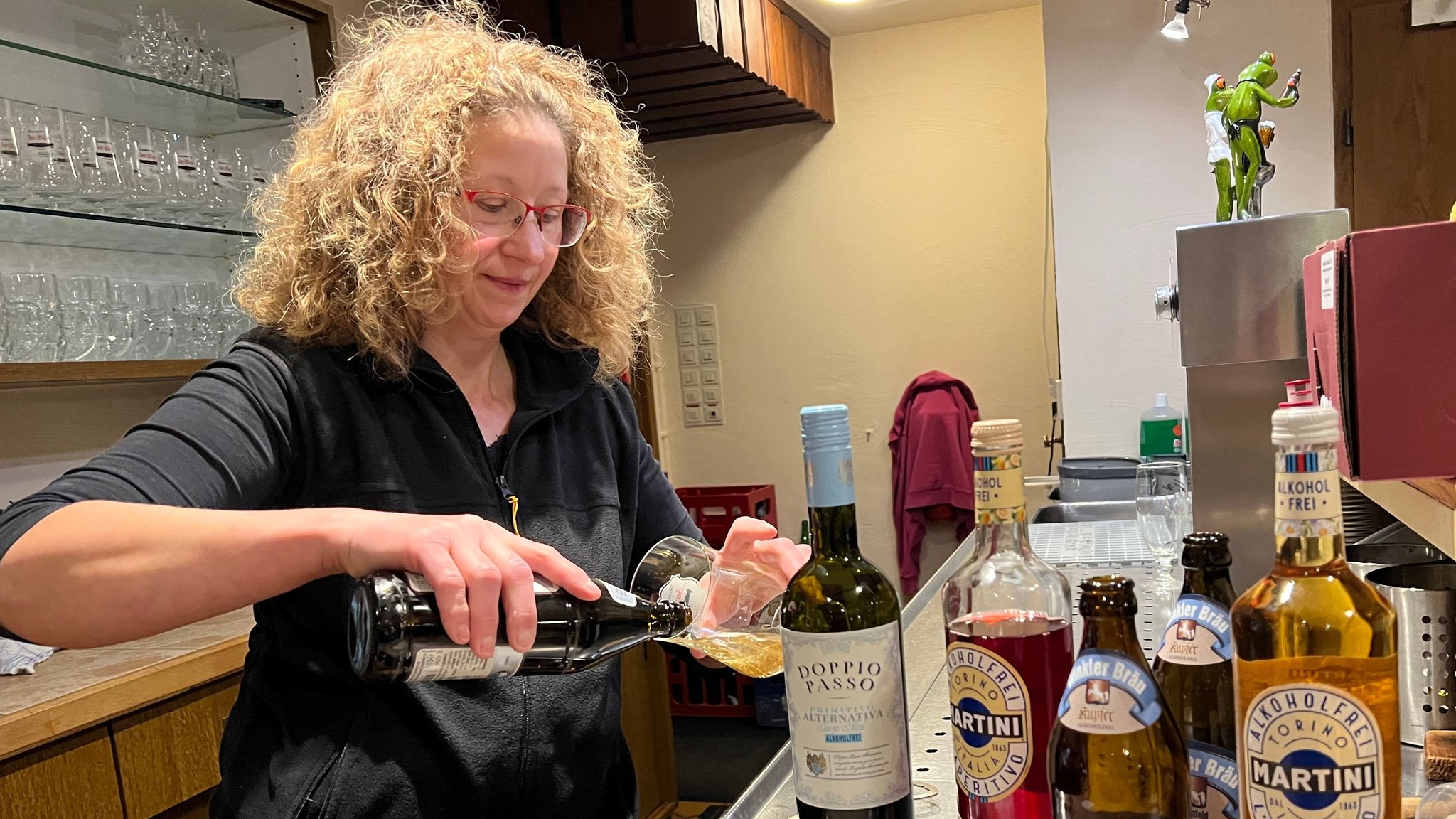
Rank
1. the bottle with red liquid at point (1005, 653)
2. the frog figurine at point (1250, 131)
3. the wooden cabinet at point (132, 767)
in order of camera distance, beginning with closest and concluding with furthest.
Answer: the bottle with red liquid at point (1005, 653) → the frog figurine at point (1250, 131) → the wooden cabinet at point (132, 767)

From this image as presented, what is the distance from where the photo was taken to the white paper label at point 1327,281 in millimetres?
828

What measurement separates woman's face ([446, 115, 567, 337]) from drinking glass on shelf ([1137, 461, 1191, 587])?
0.80 m

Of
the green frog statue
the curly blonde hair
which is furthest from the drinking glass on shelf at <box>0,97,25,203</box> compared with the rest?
the green frog statue

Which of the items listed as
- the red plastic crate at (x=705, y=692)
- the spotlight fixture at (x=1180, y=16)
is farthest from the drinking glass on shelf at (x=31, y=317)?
the red plastic crate at (x=705, y=692)

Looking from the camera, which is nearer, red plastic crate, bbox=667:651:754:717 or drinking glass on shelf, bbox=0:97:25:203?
drinking glass on shelf, bbox=0:97:25:203

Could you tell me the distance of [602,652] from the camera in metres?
0.84

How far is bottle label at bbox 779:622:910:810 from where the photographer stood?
58cm

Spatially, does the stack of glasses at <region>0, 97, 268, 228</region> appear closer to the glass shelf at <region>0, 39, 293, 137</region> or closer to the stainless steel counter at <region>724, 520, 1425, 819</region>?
the glass shelf at <region>0, 39, 293, 137</region>

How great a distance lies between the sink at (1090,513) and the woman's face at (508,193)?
1157mm

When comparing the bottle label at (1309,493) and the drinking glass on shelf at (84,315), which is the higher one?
the drinking glass on shelf at (84,315)

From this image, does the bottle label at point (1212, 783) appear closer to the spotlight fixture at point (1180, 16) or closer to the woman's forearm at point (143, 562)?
the woman's forearm at point (143, 562)

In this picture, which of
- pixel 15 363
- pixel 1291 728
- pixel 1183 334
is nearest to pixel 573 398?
pixel 1183 334

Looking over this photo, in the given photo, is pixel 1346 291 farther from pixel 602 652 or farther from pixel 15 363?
pixel 15 363

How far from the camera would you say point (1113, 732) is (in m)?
0.52
